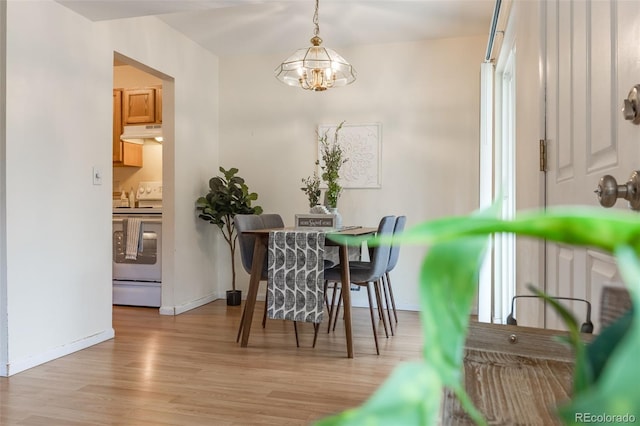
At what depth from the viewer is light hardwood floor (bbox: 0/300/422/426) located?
6.79 ft

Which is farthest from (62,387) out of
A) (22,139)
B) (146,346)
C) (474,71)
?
(474,71)

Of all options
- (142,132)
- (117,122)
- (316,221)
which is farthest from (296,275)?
(117,122)

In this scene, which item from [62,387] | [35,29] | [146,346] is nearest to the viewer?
[62,387]

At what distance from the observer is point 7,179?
→ 2.54 meters

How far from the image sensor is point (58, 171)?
9.52 ft

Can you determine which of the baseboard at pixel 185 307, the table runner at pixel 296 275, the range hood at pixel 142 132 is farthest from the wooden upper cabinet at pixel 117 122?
the table runner at pixel 296 275

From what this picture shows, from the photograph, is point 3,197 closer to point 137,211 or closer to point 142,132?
point 137,211

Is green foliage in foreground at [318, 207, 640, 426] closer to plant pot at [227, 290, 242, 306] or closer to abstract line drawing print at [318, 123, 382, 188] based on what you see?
abstract line drawing print at [318, 123, 382, 188]

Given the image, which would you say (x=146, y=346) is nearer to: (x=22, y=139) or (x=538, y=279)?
(x=22, y=139)

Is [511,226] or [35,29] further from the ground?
[35,29]

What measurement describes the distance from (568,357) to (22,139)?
2.93m

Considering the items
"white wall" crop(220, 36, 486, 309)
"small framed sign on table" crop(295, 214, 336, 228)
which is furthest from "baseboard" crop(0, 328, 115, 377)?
"white wall" crop(220, 36, 486, 309)

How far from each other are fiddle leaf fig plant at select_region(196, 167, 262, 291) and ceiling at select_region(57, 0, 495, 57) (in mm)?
1265

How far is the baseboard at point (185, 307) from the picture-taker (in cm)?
409
